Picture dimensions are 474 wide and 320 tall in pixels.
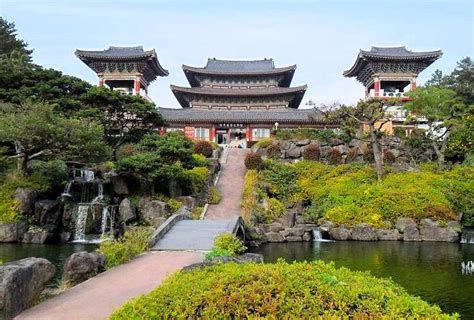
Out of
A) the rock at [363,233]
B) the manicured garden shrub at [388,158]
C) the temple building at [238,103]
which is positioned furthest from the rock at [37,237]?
the manicured garden shrub at [388,158]

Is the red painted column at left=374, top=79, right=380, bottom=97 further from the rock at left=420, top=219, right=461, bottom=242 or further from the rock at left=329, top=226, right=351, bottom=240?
the rock at left=329, top=226, right=351, bottom=240

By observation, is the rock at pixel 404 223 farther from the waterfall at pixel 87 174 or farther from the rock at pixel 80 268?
the waterfall at pixel 87 174

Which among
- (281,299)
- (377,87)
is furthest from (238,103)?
(281,299)

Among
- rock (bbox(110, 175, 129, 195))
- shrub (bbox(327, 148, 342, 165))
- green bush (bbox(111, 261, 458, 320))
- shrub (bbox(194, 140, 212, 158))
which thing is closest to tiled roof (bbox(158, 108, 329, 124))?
shrub (bbox(327, 148, 342, 165))

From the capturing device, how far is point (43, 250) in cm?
1653

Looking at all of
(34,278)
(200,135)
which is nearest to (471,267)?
(34,278)

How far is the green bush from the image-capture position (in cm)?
414

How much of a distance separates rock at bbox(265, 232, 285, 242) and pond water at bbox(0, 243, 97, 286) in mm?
8145

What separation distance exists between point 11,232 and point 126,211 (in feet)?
17.4

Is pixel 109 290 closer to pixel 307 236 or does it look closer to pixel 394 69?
pixel 307 236

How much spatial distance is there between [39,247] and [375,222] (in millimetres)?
16401

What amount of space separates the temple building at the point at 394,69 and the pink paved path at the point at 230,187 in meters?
17.8

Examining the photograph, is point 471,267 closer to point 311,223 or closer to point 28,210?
point 311,223

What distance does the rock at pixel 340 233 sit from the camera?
20.4 meters
